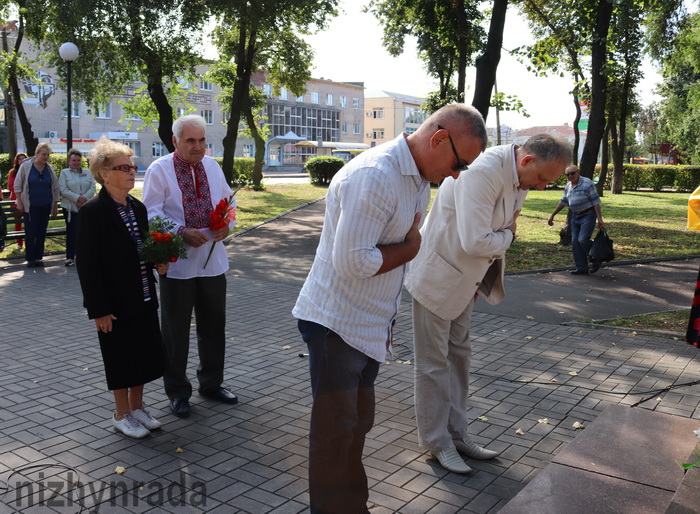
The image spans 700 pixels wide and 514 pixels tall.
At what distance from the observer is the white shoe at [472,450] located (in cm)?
416

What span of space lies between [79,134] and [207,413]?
62.0 meters

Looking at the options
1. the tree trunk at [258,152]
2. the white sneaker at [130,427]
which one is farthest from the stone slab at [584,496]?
the tree trunk at [258,152]

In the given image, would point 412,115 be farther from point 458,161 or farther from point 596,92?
point 458,161

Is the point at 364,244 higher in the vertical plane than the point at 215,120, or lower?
lower

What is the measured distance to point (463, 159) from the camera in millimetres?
2812

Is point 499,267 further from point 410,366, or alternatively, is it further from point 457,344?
point 410,366

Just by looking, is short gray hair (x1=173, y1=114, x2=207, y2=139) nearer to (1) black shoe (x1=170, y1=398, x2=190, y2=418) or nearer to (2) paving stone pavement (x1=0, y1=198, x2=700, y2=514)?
(1) black shoe (x1=170, y1=398, x2=190, y2=418)

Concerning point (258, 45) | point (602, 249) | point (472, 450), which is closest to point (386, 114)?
point (258, 45)

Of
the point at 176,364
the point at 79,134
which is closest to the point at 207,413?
the point at 176,364

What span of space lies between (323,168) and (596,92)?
23.5 m

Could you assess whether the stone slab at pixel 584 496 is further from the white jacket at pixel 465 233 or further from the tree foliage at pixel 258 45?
the tree foliage at pixel 258 45

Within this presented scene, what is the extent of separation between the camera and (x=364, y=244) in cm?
265

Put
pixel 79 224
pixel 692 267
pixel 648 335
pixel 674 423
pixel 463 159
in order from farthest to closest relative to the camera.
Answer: pixel 692 267 → pixel 648 335 → pixel 674 423 → pixel 79 224 → pixel 463 159

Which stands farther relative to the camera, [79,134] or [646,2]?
[79,134]
